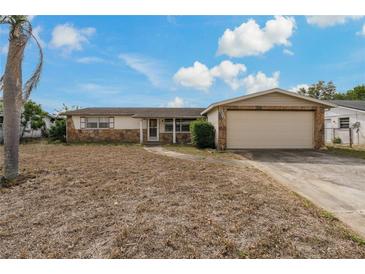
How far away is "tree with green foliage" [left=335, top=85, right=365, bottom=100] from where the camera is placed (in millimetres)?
40969

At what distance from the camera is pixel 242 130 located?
1390 cm

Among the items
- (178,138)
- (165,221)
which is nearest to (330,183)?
(165,221)

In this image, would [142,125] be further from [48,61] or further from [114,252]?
[114,252]

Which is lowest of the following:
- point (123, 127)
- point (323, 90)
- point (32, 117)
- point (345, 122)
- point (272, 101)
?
point (123, 127)

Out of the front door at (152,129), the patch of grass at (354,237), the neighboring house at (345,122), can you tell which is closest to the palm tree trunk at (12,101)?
the patch of grass at (354,237)

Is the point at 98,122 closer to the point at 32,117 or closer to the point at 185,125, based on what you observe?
the point at 32,117

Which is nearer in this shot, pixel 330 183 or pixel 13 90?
pixel 330 183

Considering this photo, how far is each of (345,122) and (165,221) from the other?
20.6 meters

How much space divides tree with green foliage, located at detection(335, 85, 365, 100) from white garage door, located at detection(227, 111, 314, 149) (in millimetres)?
35701

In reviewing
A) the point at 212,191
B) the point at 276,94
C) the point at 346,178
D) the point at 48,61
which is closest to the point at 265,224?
the point at 212,191

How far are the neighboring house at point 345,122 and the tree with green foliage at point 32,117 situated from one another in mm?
25322

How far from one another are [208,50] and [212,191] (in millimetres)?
8817

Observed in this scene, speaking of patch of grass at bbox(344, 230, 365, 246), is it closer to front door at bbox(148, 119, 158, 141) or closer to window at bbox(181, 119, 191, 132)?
window at bbox(181, 119, 191, 132)

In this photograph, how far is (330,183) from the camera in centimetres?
628
